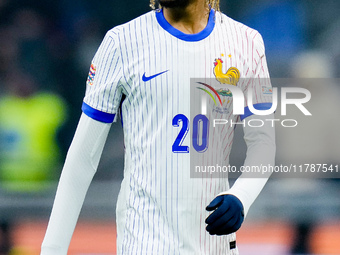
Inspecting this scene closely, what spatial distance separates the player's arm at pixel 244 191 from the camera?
2.46 metres

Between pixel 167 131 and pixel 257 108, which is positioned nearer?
pixel 167 131

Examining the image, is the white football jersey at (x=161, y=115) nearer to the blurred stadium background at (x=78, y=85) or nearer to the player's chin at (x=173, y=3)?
the player's chin at (x=173, y=3)

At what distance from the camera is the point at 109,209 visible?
21.0 ft

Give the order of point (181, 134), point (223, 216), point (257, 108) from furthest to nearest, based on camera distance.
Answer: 1. point (257, 108)
2. point (181, 134)
3. point (223, 216)

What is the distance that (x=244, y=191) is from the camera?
2592mm

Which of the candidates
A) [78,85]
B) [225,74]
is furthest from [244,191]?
[78,85]

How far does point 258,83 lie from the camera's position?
2686mm

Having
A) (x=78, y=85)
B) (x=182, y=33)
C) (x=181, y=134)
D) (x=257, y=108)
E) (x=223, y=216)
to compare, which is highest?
(x=78, y=85)

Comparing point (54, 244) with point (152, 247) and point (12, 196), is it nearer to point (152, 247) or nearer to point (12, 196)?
point (152, 247)

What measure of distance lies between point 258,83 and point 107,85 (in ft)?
1.65

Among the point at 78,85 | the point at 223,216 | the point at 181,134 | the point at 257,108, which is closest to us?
the point at 223,216

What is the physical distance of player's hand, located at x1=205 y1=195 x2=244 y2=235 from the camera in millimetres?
2449

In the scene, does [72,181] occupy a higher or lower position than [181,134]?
lower

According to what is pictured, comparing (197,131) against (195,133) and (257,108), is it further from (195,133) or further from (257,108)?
(257,108)
